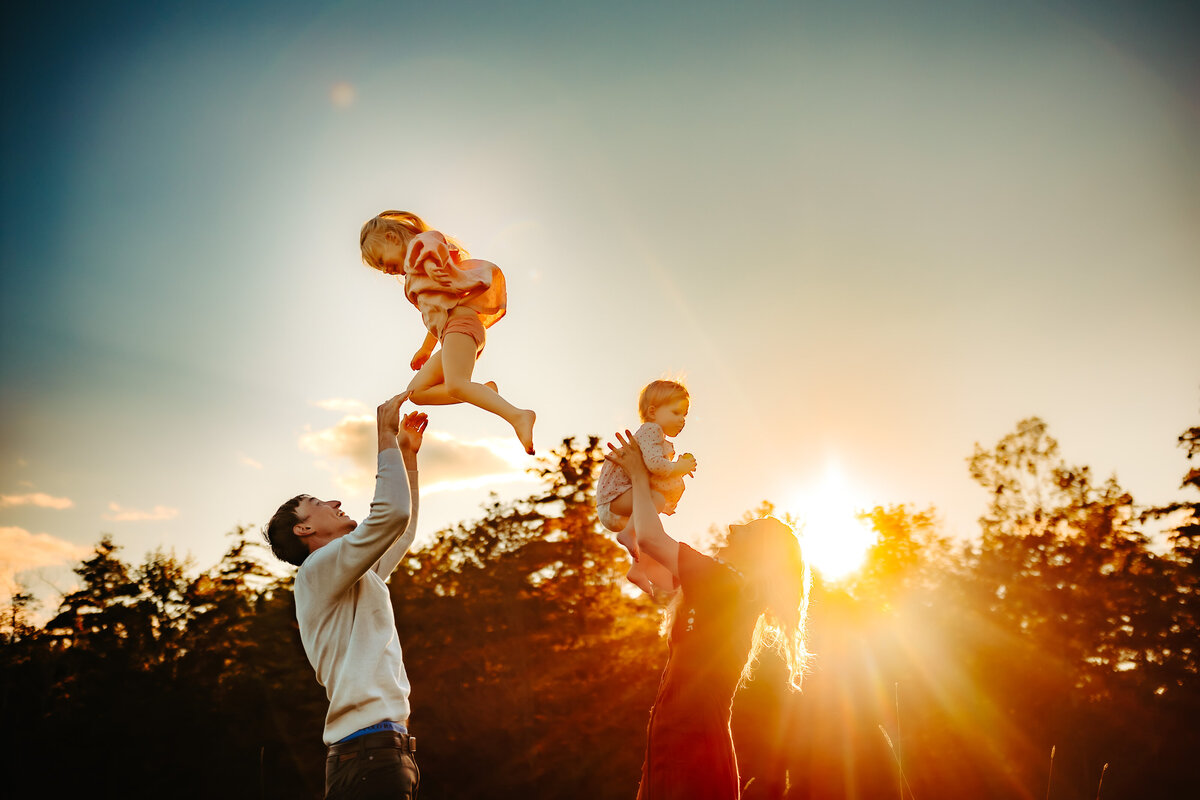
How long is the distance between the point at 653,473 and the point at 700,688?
1.01 meters

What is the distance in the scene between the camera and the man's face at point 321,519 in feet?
10.3

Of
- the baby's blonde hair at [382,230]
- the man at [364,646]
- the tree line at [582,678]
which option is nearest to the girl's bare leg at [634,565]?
the man at [364,646]

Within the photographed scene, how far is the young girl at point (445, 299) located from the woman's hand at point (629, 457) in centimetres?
37

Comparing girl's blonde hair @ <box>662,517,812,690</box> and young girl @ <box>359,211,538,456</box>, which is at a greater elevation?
young girl @ <box>359,211,538,456</box>

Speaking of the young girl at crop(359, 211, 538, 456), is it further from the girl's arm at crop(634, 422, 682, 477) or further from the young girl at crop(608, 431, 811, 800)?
the young girl at crop(608, 431, 811, 800)

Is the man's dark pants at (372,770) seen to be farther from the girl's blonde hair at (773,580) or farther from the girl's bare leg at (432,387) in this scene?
the girl's bare leg at (432,387)

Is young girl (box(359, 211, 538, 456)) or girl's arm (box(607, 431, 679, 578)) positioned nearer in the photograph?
girl's arm (box(607, 431, 679, 578))

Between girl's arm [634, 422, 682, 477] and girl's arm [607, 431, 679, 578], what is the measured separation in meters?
0.09

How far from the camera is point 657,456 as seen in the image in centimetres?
354

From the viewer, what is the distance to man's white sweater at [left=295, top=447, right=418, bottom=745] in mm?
2705

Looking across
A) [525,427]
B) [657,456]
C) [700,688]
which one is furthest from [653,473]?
[700,688]

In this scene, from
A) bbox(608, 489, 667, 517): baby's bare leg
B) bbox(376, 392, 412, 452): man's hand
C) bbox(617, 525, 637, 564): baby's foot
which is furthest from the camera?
bbox(617, 525, 637, 564): baby's foot

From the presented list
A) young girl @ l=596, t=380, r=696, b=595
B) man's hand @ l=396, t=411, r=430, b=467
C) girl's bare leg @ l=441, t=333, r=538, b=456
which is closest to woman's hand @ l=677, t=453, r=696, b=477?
young girl @ l=596, t=380, r=696, b=595

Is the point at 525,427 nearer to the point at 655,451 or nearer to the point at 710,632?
the point at 655,451
